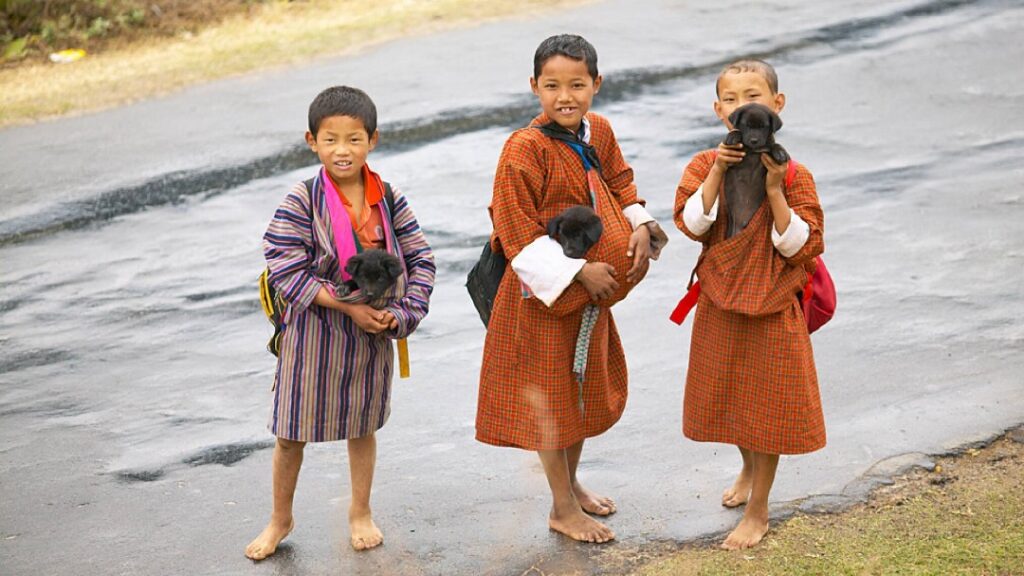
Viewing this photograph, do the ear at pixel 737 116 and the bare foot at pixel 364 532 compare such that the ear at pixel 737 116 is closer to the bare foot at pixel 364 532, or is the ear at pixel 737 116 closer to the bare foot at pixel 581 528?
the bare foot at pixel 581 528

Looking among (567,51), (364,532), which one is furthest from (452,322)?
(567,51)

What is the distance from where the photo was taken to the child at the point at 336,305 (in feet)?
13.5

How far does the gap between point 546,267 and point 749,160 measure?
74 centimetres

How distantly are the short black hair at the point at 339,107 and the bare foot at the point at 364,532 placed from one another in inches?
53.0

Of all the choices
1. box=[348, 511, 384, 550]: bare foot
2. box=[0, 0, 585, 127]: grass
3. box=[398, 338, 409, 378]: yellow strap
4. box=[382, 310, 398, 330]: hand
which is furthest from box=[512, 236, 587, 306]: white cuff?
box=[0, 0, 585, 127]: grass

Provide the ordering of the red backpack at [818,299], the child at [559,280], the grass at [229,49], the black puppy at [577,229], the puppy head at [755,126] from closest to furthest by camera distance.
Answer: the puppy head at [755,126]
the black puppy at [577,229]
the child at [559,280]
the red backpack at [818,299]
the grass at [229,49]

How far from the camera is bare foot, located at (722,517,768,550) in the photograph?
13.8 feet

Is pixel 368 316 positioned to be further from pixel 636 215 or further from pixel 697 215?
pixel 697 215

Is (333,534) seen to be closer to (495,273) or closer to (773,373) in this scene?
(495,273)

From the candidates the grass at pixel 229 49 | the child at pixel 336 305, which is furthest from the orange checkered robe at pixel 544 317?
the grass at pixel 229 49

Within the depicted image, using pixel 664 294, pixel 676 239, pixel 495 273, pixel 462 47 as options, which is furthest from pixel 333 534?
pixel 462 47

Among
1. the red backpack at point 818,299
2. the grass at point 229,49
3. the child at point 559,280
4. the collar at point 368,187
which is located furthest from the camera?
the grass at point 229,49

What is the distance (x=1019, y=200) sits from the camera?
26.5 feet

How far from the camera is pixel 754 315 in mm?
4094
